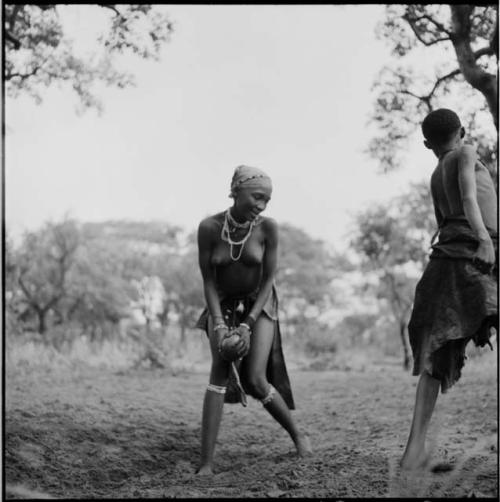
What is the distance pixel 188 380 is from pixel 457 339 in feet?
20.2

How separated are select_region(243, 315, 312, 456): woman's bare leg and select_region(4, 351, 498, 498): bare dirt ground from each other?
190mm

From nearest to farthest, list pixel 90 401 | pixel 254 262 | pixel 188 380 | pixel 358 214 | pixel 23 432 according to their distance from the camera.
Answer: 1. pixel 254 262
2. pixel 23 432
3. pixel 90 401
4. pixel 188 380
5. pixel 358 214

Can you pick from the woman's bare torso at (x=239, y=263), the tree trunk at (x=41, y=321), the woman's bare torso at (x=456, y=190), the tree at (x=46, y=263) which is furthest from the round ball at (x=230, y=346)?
the tree at (x=46, y=263)

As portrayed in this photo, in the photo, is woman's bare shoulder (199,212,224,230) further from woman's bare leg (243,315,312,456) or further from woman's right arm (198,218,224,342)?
woman's bare leg (243,315,312,456)

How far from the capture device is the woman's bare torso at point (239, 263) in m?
3.75

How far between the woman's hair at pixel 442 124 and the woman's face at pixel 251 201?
0.87m

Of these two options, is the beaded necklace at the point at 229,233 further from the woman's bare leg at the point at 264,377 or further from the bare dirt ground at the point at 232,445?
the bare dirt ground at the point at 232,445

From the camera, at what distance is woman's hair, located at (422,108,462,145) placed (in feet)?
10.9

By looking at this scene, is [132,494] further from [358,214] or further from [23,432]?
[358,214]

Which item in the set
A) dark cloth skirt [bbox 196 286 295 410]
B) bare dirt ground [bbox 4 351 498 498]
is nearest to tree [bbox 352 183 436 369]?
bare dirt ground [bbox 4 351 498 498]

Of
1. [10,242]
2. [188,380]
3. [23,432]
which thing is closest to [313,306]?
[10,242]

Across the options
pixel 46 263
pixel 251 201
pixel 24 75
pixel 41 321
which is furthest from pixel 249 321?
pixel 46 263

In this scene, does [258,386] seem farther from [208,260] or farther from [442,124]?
[442,124]

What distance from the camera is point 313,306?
27109 mm
